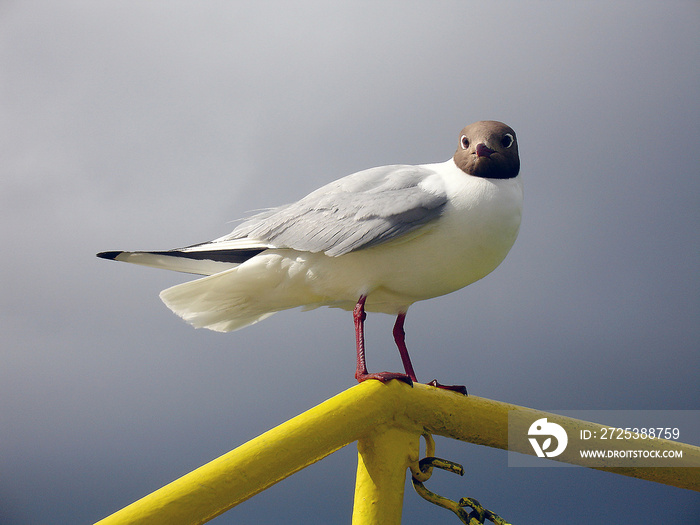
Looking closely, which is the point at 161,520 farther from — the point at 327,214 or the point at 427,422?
the point at 327,214

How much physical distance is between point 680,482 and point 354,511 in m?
0.80

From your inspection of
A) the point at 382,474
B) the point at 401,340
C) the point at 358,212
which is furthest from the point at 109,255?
the point at 382,474

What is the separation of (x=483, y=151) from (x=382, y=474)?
953mm

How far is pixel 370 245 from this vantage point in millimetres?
1636

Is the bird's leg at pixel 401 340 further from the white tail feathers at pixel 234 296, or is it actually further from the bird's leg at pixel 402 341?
the white tail feathers at pixel 234 296

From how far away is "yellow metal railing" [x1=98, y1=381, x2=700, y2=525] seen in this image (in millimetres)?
903

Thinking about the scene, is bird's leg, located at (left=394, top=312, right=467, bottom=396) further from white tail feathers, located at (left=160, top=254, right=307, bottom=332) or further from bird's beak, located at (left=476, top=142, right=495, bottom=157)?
bird's beak, located at (left=476, top=142, right=495, bottom=157)

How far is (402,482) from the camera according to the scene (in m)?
1.23

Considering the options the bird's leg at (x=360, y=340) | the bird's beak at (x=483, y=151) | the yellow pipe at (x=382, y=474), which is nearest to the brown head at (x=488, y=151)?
the bird's beak at (x=483, y=151)

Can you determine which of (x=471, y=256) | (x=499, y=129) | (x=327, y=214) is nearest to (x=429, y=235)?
(x=471, y=256)

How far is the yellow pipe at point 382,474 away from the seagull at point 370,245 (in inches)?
13.0

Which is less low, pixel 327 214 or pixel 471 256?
pixel 327 214

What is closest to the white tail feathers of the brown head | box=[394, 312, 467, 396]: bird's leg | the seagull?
the seagull

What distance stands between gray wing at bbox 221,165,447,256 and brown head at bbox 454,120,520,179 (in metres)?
0.10
